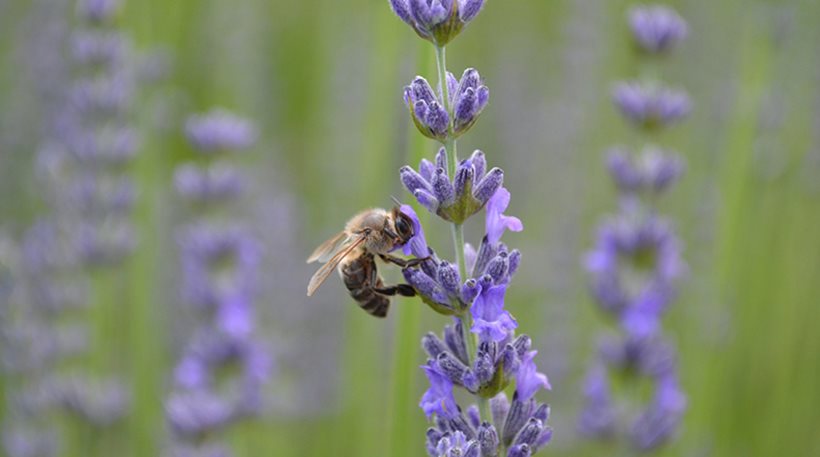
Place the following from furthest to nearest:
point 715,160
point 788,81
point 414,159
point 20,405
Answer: point 715,160
point 788,81
point 20,405
point 414,159

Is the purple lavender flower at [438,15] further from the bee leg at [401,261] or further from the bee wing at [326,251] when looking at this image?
the bee wing at [326,251]

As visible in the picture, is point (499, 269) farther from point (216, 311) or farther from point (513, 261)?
point (216, 311)

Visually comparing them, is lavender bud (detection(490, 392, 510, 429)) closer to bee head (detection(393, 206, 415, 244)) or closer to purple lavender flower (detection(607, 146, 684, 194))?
bee head (detection(393, 206, 415, 244))

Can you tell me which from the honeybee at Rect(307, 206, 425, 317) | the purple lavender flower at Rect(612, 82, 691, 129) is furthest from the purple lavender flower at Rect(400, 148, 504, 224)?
the purple lavender flower at Rect(612, 82, 691, 129)

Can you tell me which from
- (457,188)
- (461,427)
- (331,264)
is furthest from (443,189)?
(331,264)

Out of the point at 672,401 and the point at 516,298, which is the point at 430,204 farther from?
the point at 516,298

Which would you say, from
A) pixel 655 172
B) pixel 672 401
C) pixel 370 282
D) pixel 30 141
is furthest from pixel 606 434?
pixel 30 141
